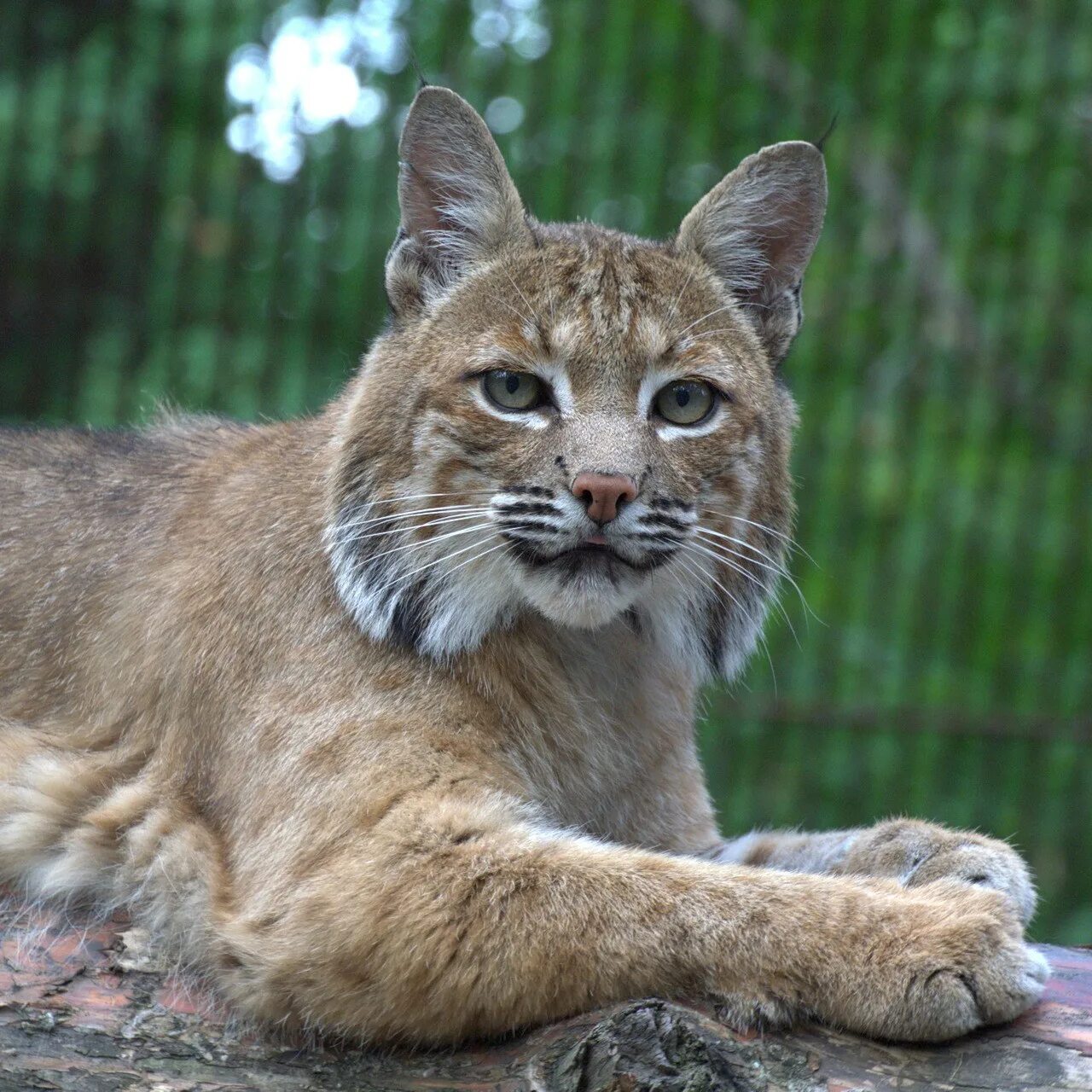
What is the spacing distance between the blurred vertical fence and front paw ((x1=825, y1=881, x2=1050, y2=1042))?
583cm

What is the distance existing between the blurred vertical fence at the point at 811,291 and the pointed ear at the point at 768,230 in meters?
4.68

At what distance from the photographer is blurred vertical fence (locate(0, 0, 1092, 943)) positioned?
33.2 ft

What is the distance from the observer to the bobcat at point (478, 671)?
13.6 feet

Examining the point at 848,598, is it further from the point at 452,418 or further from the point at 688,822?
the point at 452,418

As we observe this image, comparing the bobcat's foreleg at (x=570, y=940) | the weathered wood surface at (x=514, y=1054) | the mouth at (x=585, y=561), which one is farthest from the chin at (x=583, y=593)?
the weathered wood surface at (x=514, y=1054)

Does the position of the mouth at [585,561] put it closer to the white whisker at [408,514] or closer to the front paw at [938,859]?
the white whisker at [408,514]

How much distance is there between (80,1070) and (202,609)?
1.73 meters

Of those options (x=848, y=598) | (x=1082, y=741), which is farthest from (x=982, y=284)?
(x=1082, y=741)

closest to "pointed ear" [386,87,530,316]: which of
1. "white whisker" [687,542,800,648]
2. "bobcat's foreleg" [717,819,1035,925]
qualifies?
"white whisker" [687,542,800,648]

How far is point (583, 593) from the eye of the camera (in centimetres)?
472

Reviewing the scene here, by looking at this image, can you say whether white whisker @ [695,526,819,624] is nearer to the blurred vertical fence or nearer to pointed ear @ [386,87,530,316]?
pointed ear @ [386,87,530,316]

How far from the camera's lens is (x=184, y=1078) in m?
4.01

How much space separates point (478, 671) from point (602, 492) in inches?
32.3

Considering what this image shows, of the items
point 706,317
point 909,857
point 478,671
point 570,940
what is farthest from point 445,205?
point 909,857
